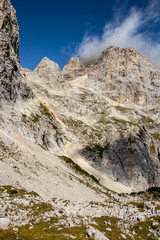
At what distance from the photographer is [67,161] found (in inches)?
2544

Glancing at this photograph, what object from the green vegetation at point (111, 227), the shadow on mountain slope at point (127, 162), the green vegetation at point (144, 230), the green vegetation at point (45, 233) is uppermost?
the shadow on mountain slope at point (127, 162)

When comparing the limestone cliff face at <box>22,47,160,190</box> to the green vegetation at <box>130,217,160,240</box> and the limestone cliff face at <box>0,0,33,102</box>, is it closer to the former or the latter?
the limestone cliff face at <box>0,0,33,102</box>

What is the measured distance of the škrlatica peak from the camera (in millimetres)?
17406

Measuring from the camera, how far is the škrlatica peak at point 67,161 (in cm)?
1741

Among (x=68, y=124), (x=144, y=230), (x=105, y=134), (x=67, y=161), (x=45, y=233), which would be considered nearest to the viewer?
(x=45, y=233)

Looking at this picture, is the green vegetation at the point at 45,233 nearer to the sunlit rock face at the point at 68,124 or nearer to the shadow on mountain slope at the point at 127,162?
the sunlit rock face at the point at 68,124

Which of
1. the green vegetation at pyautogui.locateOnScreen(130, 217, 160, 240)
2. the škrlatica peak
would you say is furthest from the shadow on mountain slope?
the green vegetation at pyautogui.locateOnScreen(130, 217, 160, 240)

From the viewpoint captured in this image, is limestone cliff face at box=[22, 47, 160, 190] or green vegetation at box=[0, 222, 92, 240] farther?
limestone cliff face at box=[22, 47, 160, 190]

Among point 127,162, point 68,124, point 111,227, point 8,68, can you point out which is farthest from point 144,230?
point 68,124

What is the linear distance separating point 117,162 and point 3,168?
6815 cm

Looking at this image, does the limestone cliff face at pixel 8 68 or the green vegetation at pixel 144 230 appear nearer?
the green vegetation at pixel 144 230

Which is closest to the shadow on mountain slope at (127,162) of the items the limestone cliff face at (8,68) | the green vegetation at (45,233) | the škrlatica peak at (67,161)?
the škrlatica peak at (67,161)

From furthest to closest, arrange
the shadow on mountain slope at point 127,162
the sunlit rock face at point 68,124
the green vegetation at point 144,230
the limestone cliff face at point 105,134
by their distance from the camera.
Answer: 1. the limestone cliff face at point 105,134
2. the shadow on mountain slope at point 127,162
3. the sunlit rock face at point 68,124
4. the green vegetation at point 144,230

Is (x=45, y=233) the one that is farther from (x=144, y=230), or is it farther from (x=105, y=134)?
(x=105, y=134)
